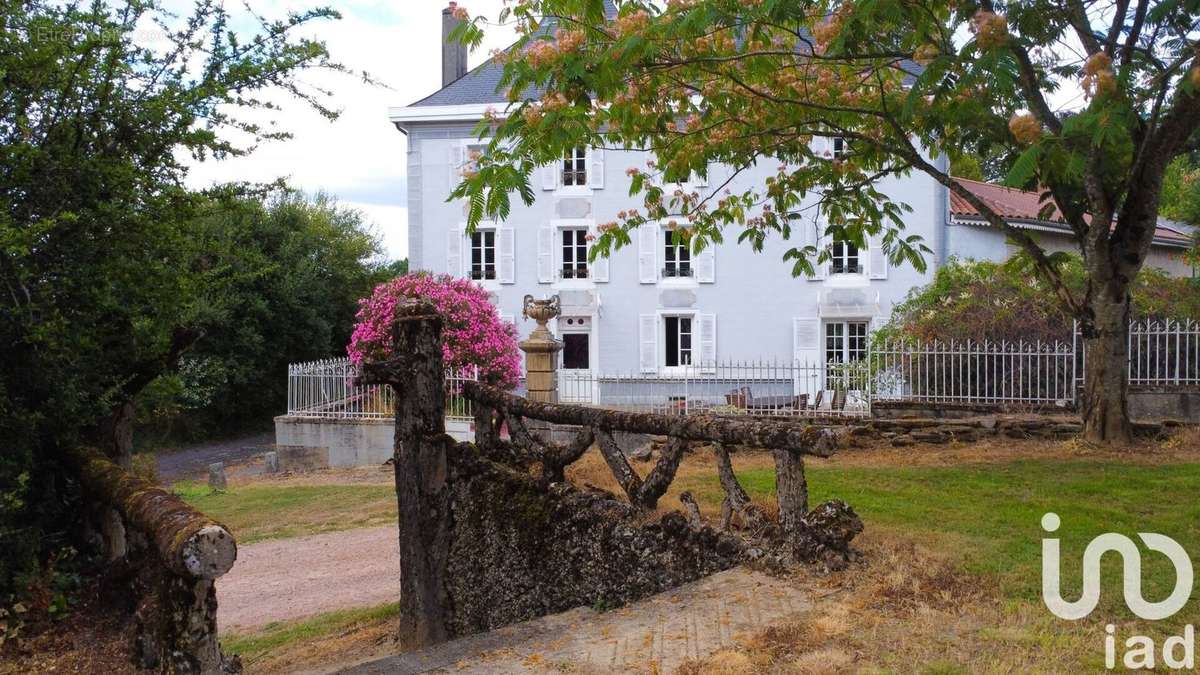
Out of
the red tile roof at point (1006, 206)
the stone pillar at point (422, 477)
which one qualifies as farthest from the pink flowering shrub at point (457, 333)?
the red tile roof at point (1006, 206)

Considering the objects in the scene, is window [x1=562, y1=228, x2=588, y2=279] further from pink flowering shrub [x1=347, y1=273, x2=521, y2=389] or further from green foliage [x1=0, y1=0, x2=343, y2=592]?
green foliage [x1=0, y1=0, x2=343, y2=592]

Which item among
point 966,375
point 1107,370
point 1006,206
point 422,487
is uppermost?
point 1006,206

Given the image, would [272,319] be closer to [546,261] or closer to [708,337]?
[546,261]

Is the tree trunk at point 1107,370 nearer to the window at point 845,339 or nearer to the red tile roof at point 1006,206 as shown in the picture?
the red tile roof at point 1006,206

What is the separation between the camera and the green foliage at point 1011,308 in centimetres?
1347

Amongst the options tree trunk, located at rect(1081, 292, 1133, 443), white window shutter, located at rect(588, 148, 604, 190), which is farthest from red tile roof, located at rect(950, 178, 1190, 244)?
tree trunk, located at rect(1081, 292, 1133, 443)

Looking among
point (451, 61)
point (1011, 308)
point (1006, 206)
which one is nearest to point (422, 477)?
Answer: point (1011, 308)

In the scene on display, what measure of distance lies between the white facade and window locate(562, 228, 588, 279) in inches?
1.1

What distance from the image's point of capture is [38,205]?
518 centimetres

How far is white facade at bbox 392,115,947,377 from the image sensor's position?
22.6 metres

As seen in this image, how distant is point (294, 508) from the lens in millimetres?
13930

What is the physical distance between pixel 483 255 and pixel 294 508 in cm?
1081

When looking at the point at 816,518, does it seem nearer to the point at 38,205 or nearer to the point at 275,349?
the point at 38,205
